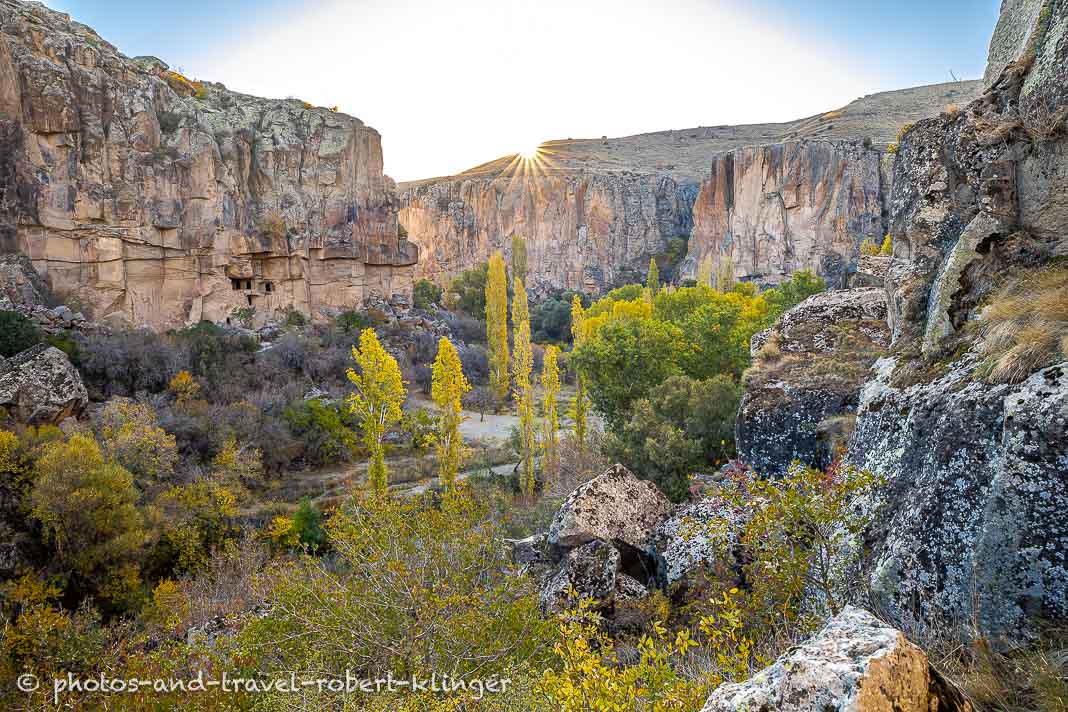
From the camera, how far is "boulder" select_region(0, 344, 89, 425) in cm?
1449

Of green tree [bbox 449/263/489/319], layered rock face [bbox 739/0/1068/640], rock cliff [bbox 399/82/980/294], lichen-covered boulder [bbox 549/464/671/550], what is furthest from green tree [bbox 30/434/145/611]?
rock cliff [bbox 399/82/980/294]

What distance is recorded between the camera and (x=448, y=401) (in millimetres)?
13906

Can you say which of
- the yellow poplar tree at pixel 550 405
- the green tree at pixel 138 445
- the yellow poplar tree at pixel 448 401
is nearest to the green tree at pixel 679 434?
the yellow poplar tree at pixel 448 401

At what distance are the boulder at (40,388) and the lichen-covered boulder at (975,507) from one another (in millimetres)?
18557

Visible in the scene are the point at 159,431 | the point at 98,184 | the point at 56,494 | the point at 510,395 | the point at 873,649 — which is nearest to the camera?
the point at 873,649

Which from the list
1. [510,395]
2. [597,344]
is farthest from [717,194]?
[597,344]

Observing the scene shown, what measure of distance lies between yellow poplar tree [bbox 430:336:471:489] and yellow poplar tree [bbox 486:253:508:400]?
15699 millimetres

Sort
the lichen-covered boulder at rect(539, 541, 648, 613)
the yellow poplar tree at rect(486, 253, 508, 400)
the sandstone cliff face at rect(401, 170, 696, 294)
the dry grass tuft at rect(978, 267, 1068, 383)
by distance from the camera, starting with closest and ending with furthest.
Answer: the dry grass tuft at rect(978, 267, 1068, 383), the lichen-covered boulder at rect(539, 541, 648, 613), the yellow poplar tree at rect(486, 253, 508, 400), the sandstone cliff face at rect(401, 170, 696, 294)

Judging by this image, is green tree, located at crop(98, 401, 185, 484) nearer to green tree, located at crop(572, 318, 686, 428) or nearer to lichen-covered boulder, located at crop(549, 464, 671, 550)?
green tree, located at crop(572, 318, 686, 428)

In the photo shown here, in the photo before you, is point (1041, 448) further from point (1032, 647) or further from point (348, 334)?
point (348, 334)

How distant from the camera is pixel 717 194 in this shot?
53.9 m

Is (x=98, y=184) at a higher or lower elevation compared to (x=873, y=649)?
higher

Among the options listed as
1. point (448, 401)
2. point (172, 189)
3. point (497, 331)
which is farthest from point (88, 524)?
point (497, 331)

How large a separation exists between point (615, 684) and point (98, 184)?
30825mm
